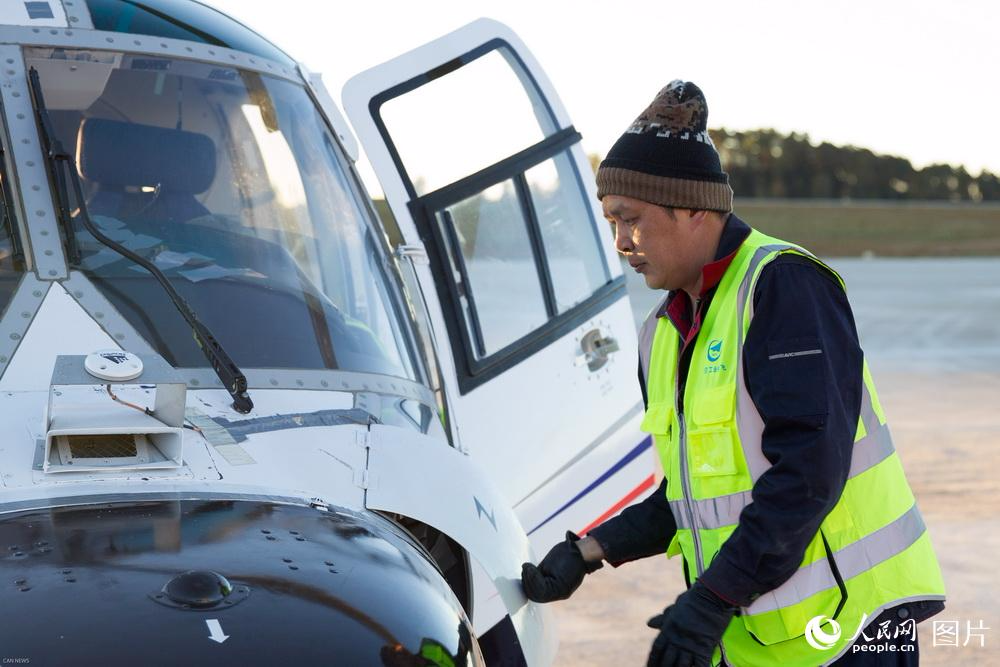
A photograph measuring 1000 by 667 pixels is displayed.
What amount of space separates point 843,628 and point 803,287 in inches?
27.5

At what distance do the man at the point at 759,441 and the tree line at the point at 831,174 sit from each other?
64513mm

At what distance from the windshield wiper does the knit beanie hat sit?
3.11ft

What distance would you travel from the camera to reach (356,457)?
8.98 feet

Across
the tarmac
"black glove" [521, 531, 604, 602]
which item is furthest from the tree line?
"black glove" [521, 531, 604, 602]

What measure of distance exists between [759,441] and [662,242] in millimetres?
478

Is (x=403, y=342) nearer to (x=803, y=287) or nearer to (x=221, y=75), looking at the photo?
(x=221, y=75)

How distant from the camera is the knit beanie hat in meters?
2.68

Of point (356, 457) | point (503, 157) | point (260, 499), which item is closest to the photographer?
point (260, 499)

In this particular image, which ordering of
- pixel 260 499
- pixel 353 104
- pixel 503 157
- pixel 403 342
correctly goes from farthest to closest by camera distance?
pixel 503 157 → pixel 353 104 → pixel 403 342 → pixel 260 499

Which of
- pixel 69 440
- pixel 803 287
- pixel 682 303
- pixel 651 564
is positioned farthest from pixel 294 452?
pixel 651 564

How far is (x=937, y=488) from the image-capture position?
29.5ft

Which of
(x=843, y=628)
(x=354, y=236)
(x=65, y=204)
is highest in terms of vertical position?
(x=65, y=204)

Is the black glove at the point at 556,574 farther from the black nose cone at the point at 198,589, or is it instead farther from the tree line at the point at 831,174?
the tree line at the point at 831,174

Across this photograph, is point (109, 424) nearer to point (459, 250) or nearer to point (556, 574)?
point (556, 574)
